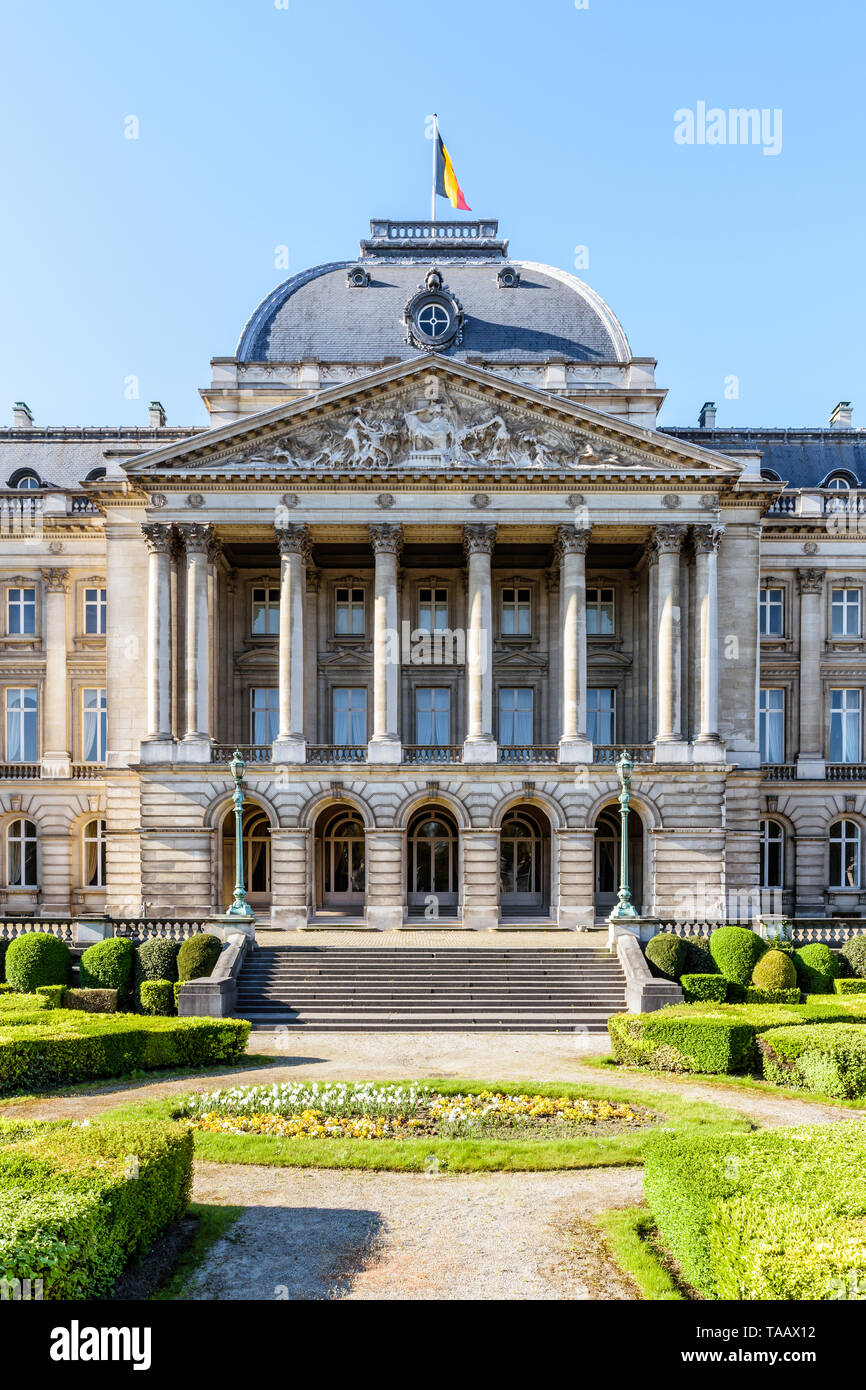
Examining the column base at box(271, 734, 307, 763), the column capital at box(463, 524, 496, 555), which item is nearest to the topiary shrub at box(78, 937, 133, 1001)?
the column base at box(271, 734, 307, 763)

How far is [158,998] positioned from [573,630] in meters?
22.2

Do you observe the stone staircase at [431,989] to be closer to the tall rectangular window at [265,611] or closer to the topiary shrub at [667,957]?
the topiary shrub at [667,957]

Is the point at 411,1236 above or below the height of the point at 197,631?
below

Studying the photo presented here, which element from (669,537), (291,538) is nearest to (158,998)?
(291,538)

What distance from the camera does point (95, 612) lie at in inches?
2014

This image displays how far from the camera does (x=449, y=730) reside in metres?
48.3

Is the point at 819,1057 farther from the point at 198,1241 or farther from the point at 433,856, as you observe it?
the point at 433,856

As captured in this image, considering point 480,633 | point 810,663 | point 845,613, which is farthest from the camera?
point 845,613

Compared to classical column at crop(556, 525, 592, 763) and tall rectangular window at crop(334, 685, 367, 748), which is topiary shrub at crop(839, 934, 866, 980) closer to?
classical column at crop(556, 525, 592, 763)

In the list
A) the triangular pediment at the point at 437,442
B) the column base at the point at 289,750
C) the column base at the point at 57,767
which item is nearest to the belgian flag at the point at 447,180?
the triangular pediment at the point at 437,442

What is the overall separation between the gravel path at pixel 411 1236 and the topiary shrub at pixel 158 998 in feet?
45.6

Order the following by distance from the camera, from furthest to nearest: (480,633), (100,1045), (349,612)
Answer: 1. (349,612)
2. (480,633)
3. (100,1045)

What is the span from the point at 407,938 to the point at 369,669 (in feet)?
48.5

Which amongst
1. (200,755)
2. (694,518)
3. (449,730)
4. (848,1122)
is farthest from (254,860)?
(848,1122)
